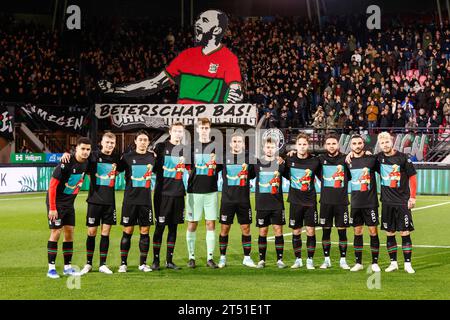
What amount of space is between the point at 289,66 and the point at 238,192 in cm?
2321

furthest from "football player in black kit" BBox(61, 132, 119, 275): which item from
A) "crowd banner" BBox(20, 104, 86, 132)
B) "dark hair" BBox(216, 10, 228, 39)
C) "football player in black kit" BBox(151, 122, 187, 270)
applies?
"dark hair" BBox(216, 10, 228, 39)

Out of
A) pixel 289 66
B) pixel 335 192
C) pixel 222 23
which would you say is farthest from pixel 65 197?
pixel 289 66

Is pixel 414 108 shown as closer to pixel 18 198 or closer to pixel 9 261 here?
pixel 18 198

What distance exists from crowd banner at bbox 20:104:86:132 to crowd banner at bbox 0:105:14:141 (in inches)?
38.1

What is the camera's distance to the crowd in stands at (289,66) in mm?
28891

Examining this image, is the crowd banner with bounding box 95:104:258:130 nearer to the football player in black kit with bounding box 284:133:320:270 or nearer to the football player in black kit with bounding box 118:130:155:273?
the football player in black kit with bounding box 284:133:320:270

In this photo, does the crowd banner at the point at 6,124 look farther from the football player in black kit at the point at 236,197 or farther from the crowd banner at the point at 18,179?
the football player in black kit at the point at 236,197

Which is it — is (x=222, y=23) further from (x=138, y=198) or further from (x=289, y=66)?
(x=138, y=198)

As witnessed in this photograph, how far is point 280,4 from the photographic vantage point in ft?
136

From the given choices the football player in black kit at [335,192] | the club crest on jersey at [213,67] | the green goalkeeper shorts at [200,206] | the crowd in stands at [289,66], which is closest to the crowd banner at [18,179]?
the crowd in stands at [289,66]

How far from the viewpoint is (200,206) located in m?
10.9

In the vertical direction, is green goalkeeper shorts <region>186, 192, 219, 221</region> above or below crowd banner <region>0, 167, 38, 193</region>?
above

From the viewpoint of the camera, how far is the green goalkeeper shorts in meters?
10.9

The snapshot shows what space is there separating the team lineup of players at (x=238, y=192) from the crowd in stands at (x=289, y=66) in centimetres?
1735
